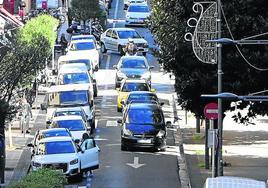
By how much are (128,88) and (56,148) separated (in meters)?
15.5

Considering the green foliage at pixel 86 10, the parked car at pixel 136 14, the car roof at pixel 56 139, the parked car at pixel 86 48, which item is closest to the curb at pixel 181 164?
the car roof at pixel 56 139

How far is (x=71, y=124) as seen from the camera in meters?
40.3

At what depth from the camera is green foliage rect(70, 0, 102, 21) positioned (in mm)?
72625

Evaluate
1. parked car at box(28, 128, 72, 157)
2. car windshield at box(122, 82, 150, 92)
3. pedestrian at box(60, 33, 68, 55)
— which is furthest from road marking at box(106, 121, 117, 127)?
pedestrian at box(60, 33, 68, 55)

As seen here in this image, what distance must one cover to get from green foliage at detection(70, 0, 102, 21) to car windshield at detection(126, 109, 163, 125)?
3169cm

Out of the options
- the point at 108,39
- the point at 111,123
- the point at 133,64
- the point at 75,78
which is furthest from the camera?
the point at 108,39

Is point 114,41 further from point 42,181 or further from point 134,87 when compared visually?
point 42,181

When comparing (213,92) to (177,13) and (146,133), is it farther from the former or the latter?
(146,133)

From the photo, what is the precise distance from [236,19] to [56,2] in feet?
174

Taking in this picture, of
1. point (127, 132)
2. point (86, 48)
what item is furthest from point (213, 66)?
point (86, 48)

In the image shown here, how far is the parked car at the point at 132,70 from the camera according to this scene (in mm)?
53375

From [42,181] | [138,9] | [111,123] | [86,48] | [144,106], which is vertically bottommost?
[111,123]

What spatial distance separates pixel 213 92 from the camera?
32.7 meters

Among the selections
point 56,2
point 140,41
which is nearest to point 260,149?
point 140,41
